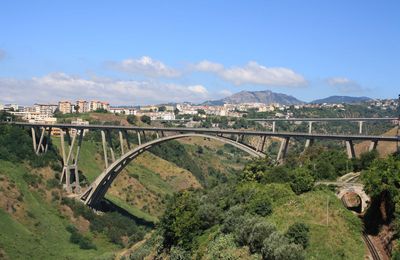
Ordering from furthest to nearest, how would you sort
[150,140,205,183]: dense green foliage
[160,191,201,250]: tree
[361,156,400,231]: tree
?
[150,140,205,183]: dense green foliage < [160,191,201,250]: tree < [361,156,400,231]: tree

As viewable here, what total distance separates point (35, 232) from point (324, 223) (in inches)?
1270

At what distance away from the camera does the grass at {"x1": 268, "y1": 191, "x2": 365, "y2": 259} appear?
2726cm

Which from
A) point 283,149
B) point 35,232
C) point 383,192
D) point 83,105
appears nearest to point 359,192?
point 383,192

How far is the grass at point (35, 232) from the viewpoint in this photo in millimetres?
47781

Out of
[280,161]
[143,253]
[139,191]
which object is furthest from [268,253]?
[139,191]

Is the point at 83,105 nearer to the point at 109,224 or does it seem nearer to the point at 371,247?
the point at 109,224

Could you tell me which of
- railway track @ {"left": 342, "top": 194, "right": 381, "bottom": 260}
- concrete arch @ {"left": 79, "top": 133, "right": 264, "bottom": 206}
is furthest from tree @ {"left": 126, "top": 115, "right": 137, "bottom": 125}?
railway track @ {"left": 342, "top": 194, "right": 381, "bottom": 260}

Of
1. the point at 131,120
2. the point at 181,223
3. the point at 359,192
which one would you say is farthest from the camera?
the point at 131,120

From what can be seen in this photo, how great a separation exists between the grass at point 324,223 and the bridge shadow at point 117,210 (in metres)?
34.7

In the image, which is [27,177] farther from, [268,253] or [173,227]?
[268,253]

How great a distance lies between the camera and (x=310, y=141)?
5484 cm

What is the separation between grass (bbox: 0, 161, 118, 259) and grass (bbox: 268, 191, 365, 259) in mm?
23846

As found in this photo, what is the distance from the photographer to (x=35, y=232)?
52.7 m

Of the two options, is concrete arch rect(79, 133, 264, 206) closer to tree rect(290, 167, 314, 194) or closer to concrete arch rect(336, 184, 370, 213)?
tree rect(290, 167, 314, 194)
